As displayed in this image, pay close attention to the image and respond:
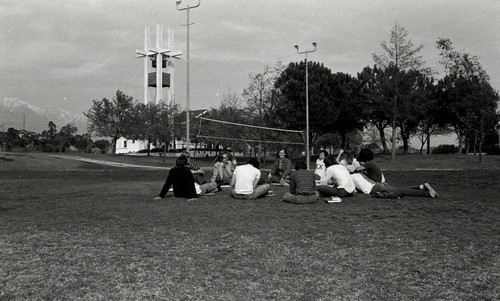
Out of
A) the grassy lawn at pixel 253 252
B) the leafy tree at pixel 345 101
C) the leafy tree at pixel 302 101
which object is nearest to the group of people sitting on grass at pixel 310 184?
the grassy lawn at pixel 253 252

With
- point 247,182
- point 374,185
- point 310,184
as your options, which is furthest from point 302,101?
point 310,184

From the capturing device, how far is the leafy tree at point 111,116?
6425cm

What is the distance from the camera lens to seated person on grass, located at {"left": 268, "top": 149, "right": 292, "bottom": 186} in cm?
1657

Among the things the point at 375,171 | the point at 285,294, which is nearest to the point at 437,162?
the point at 375,171

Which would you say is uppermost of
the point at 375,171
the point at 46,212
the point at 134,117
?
the point at 134,117

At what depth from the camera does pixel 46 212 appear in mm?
9805

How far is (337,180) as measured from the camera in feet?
38.4

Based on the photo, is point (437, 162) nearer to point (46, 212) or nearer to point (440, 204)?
point (440, 204)

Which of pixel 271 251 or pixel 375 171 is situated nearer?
pixel 271 251

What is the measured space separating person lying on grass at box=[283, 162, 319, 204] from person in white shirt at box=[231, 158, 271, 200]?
131 cm

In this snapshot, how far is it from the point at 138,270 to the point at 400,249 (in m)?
3.30

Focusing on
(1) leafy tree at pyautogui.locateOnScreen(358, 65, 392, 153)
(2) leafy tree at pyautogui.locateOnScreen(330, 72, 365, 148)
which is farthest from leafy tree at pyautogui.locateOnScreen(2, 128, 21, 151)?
(1) leafy tree at pyautogui.locateOnScreen(358, 65, 392, 153)

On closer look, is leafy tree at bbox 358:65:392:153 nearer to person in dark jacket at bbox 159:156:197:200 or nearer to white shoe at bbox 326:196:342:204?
white shoe at bbox 326:196:342:204

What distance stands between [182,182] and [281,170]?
5911 millimetres
